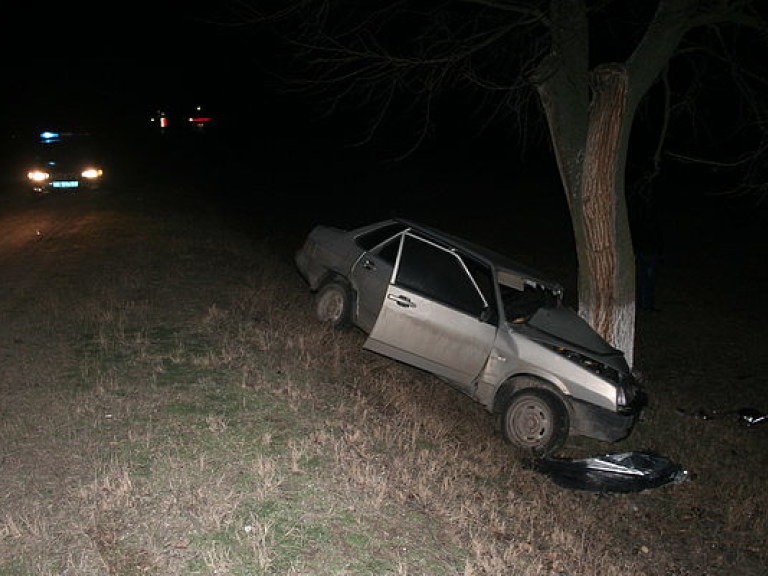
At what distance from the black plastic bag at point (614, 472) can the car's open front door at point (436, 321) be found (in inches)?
46.8

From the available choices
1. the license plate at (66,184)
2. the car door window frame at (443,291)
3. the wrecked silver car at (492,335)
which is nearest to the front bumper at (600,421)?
the wrecked silver car at (492,335)

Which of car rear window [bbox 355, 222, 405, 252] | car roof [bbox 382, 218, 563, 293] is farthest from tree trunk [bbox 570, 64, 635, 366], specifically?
car rear window [bbox 355, 222, 405, 252]

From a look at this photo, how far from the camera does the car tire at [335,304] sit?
328 inches

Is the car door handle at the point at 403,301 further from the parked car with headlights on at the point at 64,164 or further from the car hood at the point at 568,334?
the parked car with headlights on at the point at 64,164

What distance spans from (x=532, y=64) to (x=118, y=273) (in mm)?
6684

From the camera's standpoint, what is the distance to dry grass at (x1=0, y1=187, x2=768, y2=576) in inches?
164

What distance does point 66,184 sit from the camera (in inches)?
808

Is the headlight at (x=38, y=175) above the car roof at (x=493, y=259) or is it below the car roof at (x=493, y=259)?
below

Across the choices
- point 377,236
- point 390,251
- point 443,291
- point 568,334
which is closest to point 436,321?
point 443,291

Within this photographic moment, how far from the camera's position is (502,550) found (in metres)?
4.51

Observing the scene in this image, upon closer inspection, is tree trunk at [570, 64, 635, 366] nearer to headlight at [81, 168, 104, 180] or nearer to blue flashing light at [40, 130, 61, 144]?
→ headlight at [81, 168, 104, 180]

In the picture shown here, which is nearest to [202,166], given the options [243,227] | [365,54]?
[243,227]

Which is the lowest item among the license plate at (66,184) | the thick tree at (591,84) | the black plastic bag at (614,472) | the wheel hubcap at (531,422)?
the license plate at (66,184)

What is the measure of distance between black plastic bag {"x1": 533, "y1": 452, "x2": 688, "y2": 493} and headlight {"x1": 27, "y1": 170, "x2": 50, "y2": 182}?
1798cm
